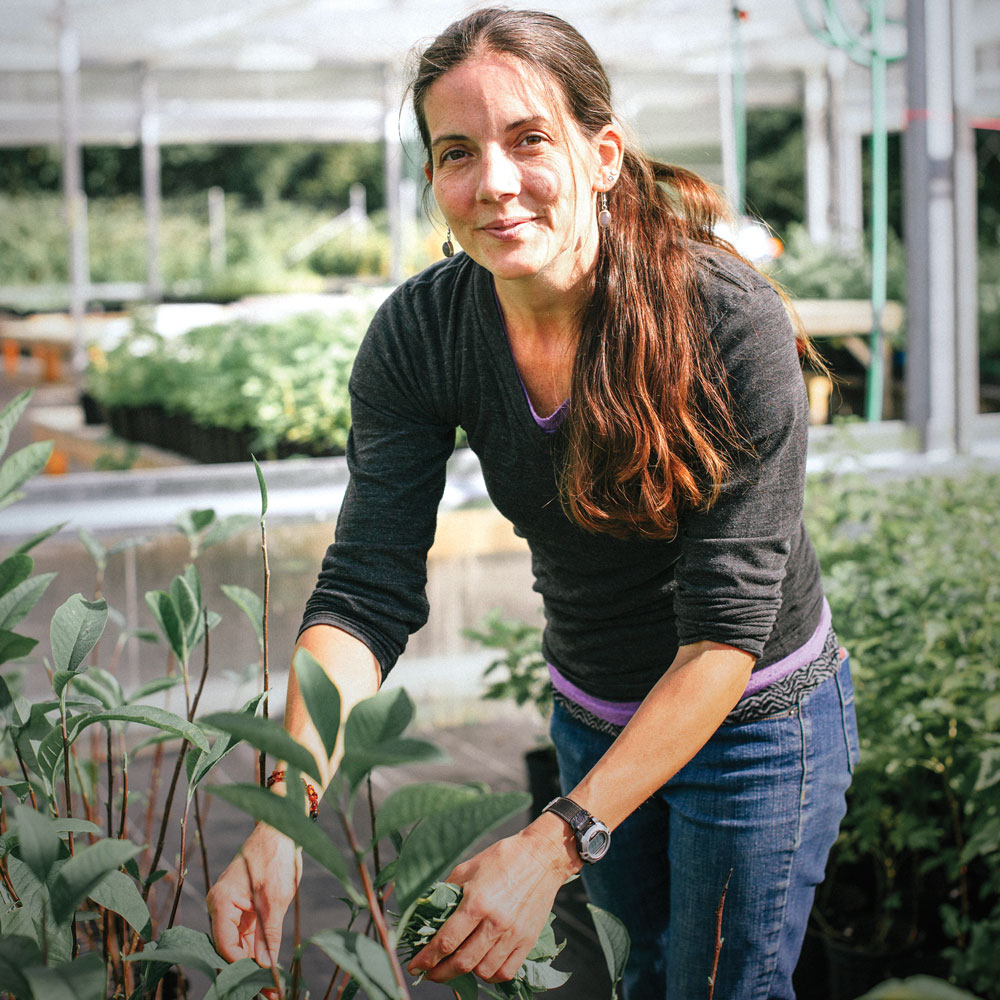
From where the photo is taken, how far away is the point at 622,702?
1.54 metres

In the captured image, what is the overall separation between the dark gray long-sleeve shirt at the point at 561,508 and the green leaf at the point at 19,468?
0.32m

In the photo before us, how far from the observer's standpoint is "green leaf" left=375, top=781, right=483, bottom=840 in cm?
62

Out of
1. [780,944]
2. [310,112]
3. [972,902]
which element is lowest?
[972,902]

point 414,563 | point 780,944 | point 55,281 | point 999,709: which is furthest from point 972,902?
point 55,281

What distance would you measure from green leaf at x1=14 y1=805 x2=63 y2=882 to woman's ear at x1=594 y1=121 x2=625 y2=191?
93 centimetres

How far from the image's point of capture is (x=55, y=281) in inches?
351

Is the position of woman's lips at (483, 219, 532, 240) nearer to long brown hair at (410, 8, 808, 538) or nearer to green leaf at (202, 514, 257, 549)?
long brown hair at (410, 8, 808, 538)

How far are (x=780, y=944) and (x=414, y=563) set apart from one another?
65 cm

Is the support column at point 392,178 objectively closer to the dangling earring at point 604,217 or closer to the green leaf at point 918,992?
the dangling earring at point 604,217

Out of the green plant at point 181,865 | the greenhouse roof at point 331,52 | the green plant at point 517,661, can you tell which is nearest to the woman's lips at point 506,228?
the green plant at point 181,865

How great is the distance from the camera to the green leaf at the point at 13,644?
0.99 meters

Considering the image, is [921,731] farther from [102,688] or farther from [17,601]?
[17,601]

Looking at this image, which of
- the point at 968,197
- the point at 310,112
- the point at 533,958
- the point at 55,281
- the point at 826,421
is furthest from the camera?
the point at 55,281

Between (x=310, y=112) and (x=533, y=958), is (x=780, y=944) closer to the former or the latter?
(x=533, y=958)
